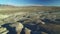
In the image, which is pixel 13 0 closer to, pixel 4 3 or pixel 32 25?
pixel 4 3

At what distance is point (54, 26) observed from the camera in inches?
74.9

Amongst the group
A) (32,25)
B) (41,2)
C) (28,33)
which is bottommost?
(28,33)

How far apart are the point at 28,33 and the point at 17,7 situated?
45 centimetres

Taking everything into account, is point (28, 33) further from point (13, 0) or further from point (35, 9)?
point (13, 0)

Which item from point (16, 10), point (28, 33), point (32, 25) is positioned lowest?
point (28, 33)

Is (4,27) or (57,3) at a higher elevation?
(57,3)

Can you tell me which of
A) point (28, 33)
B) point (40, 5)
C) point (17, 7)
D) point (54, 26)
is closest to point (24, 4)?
point (17, 7)

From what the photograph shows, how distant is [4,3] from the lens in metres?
1.98

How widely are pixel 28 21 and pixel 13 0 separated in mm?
411

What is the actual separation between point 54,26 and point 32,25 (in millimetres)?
339

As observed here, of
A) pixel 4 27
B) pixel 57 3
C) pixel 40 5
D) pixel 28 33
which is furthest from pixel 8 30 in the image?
pixel 57 3

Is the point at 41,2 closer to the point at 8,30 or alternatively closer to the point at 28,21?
the point at 28,21

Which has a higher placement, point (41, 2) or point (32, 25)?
point (41, 2)

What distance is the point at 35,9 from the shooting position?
1.96 meters
